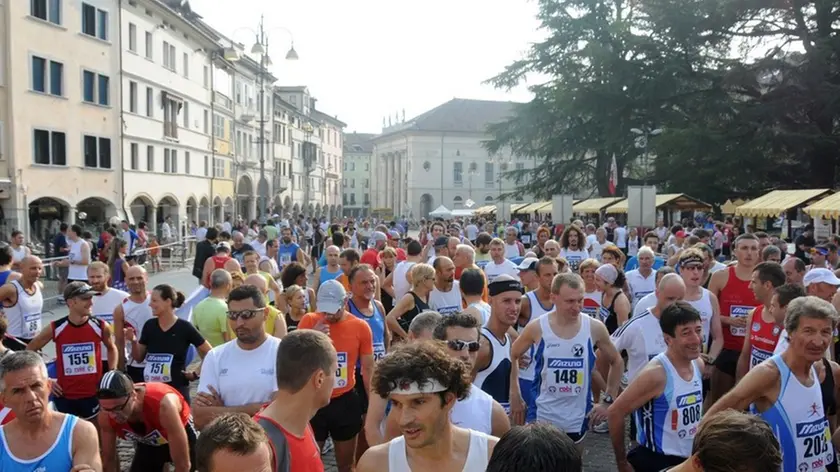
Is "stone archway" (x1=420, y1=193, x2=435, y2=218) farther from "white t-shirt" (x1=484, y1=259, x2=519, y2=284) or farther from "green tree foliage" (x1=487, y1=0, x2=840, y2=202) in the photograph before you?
"white t-shirt" (x1=484, y1=259, x2=519, y2=284)

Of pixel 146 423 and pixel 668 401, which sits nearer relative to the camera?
pixel 668 401

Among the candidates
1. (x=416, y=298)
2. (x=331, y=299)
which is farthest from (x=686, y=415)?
(x=416, y=298)

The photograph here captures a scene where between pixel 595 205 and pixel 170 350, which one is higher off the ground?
pixel 595 205

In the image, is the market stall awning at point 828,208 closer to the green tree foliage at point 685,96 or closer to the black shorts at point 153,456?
the green tree foliage at point 685,96

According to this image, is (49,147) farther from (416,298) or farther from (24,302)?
(416,298)

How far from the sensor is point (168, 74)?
41469mm

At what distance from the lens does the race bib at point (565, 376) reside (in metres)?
5.53

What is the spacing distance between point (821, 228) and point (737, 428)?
2742 cm

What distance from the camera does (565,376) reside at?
555 centimetres

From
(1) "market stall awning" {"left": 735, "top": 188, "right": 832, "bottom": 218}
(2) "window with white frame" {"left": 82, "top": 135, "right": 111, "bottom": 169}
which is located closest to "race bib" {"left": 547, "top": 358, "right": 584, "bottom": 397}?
(1) "market stall awning" {"left": 735, "top": 188, "right": 832, "bottom": 218}

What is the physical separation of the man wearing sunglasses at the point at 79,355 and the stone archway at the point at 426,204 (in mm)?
108593

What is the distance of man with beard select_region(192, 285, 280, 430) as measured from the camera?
471cm

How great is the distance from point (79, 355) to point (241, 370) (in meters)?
2.37

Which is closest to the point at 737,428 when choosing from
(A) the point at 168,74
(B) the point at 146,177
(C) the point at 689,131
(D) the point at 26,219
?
(D) the point at 26,219
